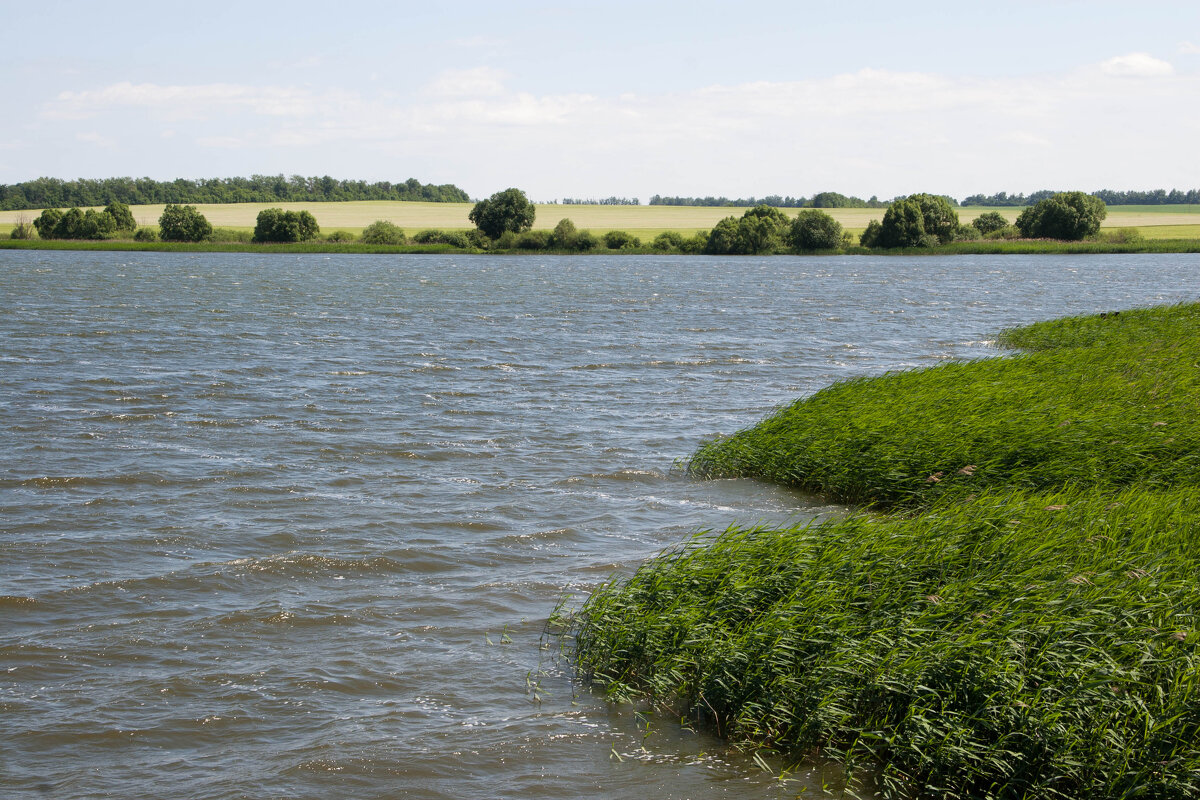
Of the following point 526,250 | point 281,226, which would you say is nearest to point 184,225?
point 281,226

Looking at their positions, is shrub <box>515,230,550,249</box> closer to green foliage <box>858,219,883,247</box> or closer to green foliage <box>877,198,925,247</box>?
green foliage <box>858,219,883,247</box>

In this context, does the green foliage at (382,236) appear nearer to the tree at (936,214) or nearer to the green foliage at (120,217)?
the green foliage at (120,217)

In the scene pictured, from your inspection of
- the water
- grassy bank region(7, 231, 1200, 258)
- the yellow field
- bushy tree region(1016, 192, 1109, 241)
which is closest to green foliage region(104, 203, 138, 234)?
grassy bank region(7, 231, 1200, 258)

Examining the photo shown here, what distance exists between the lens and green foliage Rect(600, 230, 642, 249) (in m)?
135

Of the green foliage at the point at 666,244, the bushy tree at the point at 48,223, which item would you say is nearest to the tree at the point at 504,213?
the green foliage at the point at 666,244

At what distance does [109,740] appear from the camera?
7.76m

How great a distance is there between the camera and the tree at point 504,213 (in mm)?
137250

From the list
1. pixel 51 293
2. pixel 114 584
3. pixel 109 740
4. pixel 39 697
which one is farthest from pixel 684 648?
pixel 51 293

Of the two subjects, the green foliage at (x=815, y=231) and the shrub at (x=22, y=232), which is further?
the shrub at (x=22, y=232)

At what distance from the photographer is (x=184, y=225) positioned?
132 meters

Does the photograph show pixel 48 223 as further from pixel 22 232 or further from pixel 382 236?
pixel 382 236

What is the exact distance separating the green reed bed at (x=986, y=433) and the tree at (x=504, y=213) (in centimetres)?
12042

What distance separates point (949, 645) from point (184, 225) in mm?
140222

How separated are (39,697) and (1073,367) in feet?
62.9
